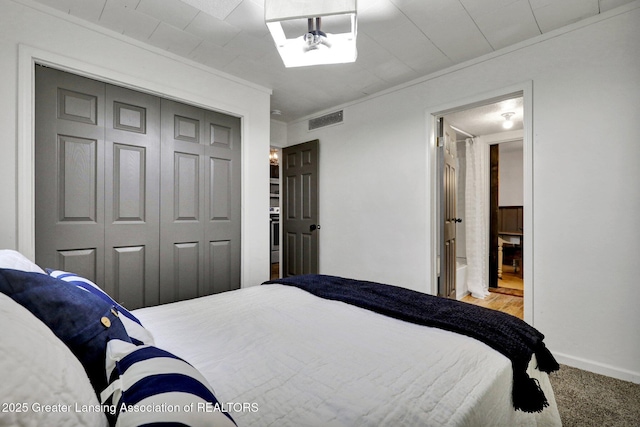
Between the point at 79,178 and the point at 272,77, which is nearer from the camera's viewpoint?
the point at 79,178

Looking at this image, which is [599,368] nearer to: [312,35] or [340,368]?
[340,368]

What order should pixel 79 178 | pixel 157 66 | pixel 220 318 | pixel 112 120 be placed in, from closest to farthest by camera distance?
1. pixel 220 318
2. pixel 79 178
3. pixel 112 120
4. pixel 157 66

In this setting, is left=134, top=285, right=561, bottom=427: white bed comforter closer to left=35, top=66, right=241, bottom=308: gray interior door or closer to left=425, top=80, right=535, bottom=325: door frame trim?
left=35, top=66, right=241, bottom=308: gray interior door

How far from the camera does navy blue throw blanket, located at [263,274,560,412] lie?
1.09m

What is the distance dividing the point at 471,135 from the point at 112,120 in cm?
463

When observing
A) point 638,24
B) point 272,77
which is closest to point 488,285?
point 638,24

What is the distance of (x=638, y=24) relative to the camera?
2.03 meters

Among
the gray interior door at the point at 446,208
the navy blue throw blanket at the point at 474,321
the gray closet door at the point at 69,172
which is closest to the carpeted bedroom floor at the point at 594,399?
the navy blue throw blanket at the point at 474,321

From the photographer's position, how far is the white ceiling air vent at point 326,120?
3.93m

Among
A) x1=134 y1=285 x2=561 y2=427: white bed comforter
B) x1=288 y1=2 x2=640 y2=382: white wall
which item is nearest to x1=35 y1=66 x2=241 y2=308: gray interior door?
x1=134 y1=285 x2=561 y2=427: white bed comforter

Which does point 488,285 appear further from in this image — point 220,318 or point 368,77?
point 220,318

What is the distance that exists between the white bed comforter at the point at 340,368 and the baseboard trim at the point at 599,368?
129cm

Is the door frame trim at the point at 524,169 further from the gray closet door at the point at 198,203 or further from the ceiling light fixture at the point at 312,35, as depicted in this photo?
the gray closet door at the point at 198,203

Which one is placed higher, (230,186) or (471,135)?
(471,135)
